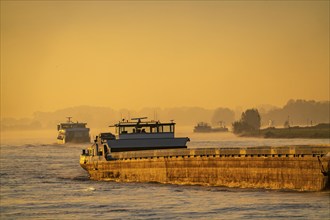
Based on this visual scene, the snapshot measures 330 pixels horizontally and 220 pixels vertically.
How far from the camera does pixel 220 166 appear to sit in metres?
73.9

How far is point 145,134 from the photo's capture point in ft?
300

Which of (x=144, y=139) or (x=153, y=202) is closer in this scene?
(x=153, y=202)

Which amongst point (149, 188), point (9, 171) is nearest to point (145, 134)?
point (149, 188)

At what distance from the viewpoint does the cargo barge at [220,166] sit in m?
64.8

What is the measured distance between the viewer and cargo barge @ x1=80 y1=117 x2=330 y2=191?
212ft

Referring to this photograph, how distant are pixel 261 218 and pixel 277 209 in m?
3.71

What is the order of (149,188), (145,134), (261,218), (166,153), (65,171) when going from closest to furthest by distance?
(261,218), (149,188), (166,153), (145,134), (65,171)

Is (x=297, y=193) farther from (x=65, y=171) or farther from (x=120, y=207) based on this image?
(x=65, y=171)

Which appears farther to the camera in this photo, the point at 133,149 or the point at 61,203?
the point at 133,149

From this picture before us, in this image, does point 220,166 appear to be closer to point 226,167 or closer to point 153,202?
point 226,167

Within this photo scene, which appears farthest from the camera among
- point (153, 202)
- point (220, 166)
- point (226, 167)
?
point (220, 166)

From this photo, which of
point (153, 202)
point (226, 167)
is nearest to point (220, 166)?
point (226, 167)

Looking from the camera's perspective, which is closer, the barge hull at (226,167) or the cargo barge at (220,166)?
the barge hull at (226,167)

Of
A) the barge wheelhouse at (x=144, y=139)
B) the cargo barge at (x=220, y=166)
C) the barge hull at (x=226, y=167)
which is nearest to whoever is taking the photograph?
the barge hull at (x=226, y=167)
